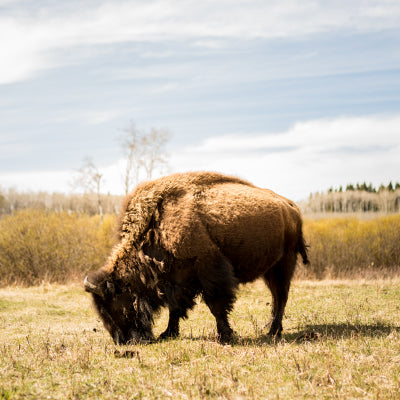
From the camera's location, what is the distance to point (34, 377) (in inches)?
201

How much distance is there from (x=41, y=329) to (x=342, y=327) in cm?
578

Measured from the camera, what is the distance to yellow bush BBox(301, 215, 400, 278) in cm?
2373

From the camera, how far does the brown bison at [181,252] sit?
6.75 m

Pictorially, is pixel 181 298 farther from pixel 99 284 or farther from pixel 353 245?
pixel 353 245

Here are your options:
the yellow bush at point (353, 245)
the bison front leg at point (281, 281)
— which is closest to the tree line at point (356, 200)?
the yellow bush at point (353, 245)

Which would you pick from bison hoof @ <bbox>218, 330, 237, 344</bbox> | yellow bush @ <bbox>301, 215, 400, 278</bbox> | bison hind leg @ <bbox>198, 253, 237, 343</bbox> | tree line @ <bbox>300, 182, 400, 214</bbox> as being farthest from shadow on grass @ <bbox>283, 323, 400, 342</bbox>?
tree line @ <bbox>300, 182, 400, 214</bbox>

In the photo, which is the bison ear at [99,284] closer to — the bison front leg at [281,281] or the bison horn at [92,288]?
the bison horn at [92,288]

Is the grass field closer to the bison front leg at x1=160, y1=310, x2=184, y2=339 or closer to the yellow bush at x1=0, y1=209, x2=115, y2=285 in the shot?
the bison front leg at x1=160, y1=310, x2=184, y2=339

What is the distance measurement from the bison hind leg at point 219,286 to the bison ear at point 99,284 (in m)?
1.41

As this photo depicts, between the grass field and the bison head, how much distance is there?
31 cm

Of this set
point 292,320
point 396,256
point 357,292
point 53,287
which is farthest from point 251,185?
point 396,256

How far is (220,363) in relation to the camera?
5477 mm

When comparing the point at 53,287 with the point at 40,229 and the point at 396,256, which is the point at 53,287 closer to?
the point at 40,229

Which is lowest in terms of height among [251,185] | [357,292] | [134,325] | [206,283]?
[357,292]
